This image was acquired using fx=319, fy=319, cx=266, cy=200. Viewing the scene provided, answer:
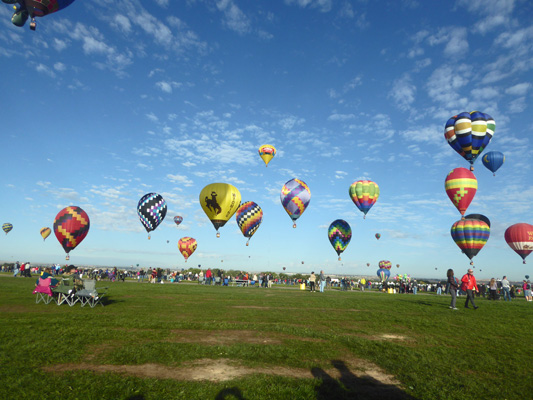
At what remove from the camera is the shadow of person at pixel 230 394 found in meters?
4.77

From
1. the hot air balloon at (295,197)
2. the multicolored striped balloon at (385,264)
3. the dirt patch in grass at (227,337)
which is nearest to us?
the dirt patch in grass at (227,337)

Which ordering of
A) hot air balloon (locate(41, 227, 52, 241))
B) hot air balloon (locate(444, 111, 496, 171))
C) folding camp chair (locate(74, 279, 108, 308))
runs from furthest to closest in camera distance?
hot air balloon (locate(41, 227, 52, 241)) < hot air balloon (locate(444, 111, 496, 171)) < folding camp chair (locate(74, 279, 108, 308))

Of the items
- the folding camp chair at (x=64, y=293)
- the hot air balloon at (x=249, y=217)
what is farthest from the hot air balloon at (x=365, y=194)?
the folding camp chair at (x=64, y=293)

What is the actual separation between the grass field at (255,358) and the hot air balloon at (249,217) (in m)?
31.9

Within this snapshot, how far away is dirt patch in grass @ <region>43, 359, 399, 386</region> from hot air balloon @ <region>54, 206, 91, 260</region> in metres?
31.0

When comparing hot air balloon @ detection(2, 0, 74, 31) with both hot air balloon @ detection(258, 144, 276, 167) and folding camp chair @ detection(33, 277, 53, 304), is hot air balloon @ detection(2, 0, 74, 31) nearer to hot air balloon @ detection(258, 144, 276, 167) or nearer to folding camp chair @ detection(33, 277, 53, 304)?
folding camp chair @ detection(33, 277, 53, 304)

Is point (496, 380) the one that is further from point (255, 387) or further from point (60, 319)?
point (60, 319)

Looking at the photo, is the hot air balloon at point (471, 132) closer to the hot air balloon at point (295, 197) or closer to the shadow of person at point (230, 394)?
the hot air balloon at point (295, 197)

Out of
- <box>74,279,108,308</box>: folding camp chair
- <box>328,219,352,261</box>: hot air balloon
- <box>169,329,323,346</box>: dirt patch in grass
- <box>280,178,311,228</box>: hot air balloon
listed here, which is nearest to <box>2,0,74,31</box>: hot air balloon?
<box>74,279,108,308</box>: folding camp chair

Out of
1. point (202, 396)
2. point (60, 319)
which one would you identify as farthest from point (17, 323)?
point (202, 396)

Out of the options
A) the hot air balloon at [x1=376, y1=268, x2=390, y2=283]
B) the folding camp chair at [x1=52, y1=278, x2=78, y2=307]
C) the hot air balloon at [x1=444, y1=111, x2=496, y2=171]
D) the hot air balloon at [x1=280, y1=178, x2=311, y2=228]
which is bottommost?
the folding camp chair at [x1=52, y1=278, x2=78, y2=307]

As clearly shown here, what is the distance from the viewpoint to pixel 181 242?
54531 mm

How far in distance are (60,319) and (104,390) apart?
6682 millimetres

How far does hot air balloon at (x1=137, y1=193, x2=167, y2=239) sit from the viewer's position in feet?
130
